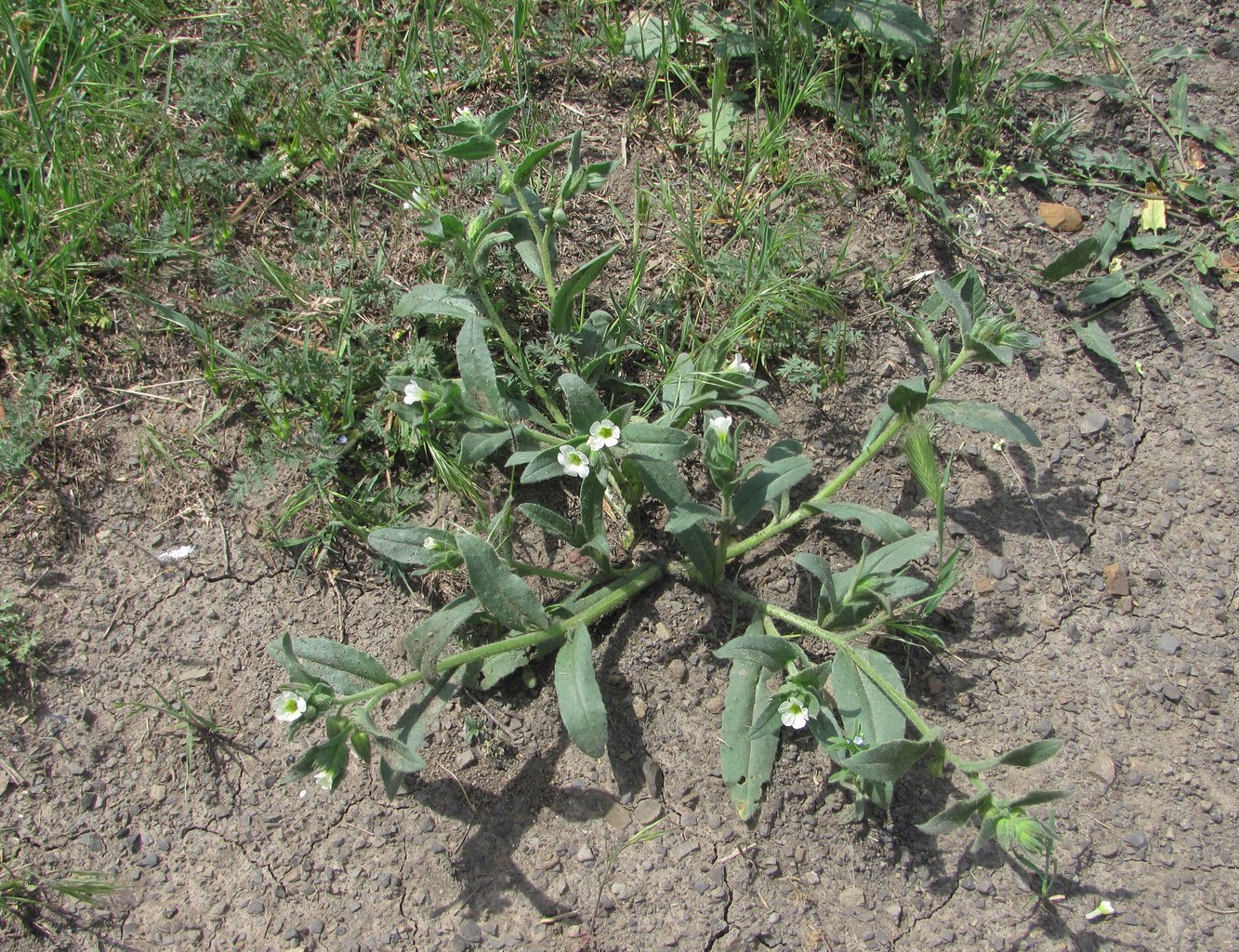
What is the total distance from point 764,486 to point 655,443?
1.44 ft

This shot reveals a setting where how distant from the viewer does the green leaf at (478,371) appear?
9.43 feet

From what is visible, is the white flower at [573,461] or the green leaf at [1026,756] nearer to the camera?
the green leaf at [1026,756]

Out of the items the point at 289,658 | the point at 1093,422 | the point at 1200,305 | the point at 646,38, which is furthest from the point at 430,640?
the point at 1200,305

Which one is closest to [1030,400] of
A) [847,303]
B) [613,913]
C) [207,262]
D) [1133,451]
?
[1133,451]

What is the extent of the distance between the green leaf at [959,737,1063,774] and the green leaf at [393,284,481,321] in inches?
77.7

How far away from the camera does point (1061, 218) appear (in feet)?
11.8

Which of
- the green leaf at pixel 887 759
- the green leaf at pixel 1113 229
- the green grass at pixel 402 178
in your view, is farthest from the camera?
the green leaf at pixel 1113 229

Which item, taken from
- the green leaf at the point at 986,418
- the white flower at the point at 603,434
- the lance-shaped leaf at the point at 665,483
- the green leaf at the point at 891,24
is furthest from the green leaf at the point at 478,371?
the green leaf at the point at 891,24

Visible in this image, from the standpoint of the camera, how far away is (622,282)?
3.48 metres

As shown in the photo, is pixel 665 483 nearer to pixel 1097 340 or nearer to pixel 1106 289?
pixel 1097 340

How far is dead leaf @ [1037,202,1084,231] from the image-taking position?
11.8ft

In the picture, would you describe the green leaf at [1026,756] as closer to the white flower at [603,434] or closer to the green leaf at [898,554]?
the green leaf at [898,554]

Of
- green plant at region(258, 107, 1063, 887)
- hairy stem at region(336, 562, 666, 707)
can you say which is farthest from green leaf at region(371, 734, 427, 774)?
hairy stem at region(336, 562, 666, 707)

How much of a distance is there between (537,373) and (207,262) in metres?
1.33
